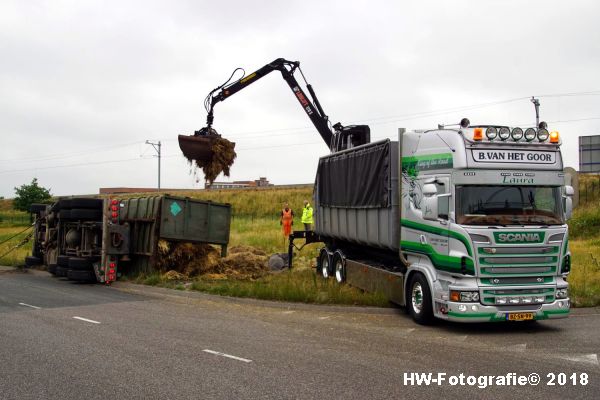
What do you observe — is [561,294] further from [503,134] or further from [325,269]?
[325,269]

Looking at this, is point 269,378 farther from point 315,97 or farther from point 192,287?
point 315,97

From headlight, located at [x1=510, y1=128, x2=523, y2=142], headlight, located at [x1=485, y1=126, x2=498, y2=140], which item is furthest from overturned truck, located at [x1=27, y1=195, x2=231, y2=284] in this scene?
headlight, located at [x1=510, y1=128, x2=523, y2=142]

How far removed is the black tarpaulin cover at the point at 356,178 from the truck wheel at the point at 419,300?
1.69 metres

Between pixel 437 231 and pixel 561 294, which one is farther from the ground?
pixel 437 231

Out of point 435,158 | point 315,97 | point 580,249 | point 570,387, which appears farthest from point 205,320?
point 580,249

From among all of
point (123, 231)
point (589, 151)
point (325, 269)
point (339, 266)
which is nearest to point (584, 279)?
point (339, 266)

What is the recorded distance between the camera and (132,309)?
37.4ft

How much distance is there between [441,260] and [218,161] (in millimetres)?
9152

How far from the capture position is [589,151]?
3011 cm

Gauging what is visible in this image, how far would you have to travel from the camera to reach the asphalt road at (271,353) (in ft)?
19.5

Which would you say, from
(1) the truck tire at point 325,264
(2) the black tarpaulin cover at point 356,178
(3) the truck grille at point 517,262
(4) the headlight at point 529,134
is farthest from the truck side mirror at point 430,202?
(1) the truck tire at point 325,264

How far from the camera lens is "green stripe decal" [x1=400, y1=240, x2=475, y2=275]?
898cm

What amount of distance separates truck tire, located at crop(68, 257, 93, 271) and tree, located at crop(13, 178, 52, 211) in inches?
1927

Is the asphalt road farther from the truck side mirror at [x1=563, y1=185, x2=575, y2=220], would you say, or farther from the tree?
the tree
